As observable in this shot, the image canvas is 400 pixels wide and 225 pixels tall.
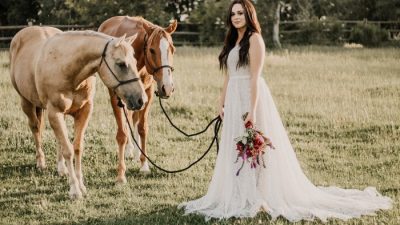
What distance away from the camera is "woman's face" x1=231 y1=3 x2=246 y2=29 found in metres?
6.21

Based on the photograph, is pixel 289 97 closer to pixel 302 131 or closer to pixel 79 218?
pixel 302 131

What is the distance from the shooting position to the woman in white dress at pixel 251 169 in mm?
6250

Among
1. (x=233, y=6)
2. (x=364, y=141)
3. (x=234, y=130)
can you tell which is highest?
(x=233, y=6)

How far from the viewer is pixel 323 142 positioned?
35.0ft

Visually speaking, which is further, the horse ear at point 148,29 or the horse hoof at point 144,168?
the horse hoof at point 144,168

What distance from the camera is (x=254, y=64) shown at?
616 centimetres

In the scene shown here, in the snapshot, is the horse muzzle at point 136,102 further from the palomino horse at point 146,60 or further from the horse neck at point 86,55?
the palomino horse at point 146,60

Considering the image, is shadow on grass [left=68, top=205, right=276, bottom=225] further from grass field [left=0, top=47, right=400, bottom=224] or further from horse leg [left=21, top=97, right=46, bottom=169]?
horse leg [left=21, top=97, right=46, bottom=169]

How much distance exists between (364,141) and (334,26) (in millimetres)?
23498

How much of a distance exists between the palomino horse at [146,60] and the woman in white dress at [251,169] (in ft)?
3.81

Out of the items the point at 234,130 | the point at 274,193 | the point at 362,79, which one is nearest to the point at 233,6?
the point at 234,130

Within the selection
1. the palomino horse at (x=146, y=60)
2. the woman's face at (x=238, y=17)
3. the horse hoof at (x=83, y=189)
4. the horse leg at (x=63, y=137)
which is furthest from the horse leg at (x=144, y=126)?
the woman's face at (x=238, y=17)

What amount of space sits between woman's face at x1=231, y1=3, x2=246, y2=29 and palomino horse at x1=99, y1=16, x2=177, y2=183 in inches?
61.8

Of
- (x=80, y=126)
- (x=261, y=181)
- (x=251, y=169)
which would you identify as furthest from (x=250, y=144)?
(x=80, y=126)
